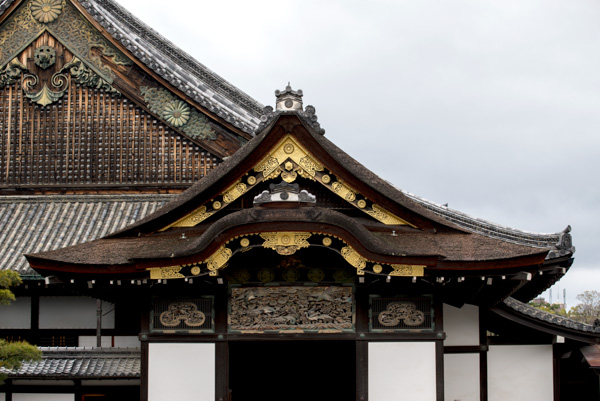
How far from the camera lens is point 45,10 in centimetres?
1823

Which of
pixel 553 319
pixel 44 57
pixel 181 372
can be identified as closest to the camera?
pixel 181 372

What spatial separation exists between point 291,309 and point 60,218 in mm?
7363

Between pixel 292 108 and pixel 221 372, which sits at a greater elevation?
pixel 292 108

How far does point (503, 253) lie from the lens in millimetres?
10906

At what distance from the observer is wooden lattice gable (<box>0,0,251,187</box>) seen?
1728 cm

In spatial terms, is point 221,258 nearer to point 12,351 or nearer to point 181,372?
point 181,372

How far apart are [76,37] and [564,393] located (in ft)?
42.1

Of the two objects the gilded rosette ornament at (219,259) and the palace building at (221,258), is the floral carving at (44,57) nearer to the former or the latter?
the palace building at (221,258)

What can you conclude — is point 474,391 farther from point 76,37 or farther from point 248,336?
point 76,37

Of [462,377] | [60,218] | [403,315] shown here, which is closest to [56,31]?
[60,218]

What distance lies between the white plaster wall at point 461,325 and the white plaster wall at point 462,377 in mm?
251

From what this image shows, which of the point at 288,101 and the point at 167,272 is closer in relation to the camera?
the point at 167,272

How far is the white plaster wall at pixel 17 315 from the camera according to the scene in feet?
51.6

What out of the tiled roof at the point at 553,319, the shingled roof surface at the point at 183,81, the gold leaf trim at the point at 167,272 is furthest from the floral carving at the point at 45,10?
the tiled roof at the point at 553,319
